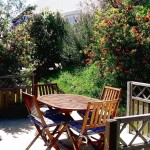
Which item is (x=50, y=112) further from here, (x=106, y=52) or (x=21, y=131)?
(x=106, y=52)

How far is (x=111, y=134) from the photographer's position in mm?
3775

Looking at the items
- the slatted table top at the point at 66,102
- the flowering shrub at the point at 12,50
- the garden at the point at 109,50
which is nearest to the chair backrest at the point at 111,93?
the slatted table top at the point at 66,102

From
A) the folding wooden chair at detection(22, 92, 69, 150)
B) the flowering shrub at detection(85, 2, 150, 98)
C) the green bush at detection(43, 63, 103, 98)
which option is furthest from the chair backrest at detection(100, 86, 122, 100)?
the green bush at detection(43, 63, 103, 98)

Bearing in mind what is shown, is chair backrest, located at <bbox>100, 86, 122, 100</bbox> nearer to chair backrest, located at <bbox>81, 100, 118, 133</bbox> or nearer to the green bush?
chair backrest, located at <bbox>81, 100, 118, 133</bbox>

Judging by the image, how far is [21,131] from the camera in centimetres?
716

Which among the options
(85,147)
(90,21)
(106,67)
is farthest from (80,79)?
(85,147)

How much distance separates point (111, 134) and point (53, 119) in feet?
7.30

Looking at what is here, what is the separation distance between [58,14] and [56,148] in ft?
38.7

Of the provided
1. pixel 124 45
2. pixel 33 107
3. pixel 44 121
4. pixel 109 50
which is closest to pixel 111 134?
pixel 44 121

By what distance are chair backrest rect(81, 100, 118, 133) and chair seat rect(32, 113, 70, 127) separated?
26.6 inches

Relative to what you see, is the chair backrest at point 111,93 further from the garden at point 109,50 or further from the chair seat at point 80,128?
the garden at point 109,50

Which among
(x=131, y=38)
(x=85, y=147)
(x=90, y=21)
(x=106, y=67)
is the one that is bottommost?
(x=85, y=147)

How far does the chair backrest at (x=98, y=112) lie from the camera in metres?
5.00

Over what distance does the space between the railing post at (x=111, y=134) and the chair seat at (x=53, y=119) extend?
1819 mm
